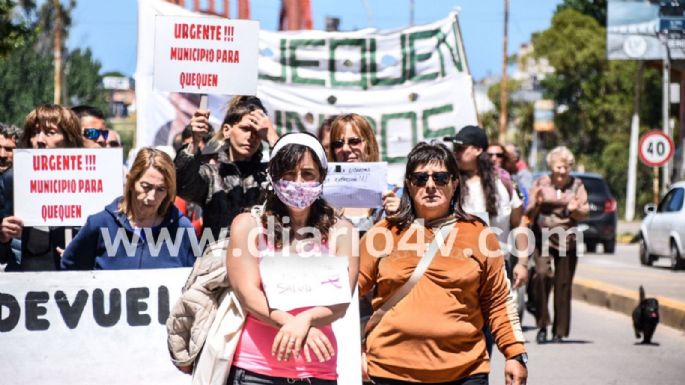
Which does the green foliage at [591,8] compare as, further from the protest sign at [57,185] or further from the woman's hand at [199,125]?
the woman's hand at [199,125]

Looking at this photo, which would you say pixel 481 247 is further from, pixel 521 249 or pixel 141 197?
pixel 521 249

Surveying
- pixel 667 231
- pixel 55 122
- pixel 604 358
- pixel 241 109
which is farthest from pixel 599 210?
pixel 241 109

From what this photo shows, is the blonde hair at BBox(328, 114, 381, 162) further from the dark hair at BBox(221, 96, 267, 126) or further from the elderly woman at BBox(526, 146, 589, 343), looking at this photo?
the elderly woman at BBox(526, 146, 589, 343)

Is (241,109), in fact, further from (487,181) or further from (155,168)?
(487,181)

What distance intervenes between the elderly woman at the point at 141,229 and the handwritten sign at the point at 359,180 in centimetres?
78

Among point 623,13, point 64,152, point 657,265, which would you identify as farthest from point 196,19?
point 623,13

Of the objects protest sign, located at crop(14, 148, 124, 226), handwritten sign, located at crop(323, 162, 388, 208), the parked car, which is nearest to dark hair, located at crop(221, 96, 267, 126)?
handwritten sign, located at crop(323, 162, 388, 208)

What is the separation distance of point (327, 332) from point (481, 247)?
880mm

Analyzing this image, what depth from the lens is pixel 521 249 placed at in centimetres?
983

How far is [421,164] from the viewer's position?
593 cm

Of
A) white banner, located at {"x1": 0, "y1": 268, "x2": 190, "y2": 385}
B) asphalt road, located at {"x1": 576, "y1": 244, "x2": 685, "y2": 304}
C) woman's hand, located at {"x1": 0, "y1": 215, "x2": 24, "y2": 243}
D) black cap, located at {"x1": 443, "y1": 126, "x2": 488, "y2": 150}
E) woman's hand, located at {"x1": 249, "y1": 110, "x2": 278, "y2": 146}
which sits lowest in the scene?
asphalt road, located at {"x1": 576, "y1": 244, "x2": 685, "y2": 304}

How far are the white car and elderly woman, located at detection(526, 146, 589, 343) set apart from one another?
12.1 meters

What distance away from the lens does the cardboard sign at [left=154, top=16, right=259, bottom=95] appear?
8164 mm

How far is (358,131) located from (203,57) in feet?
3.45
